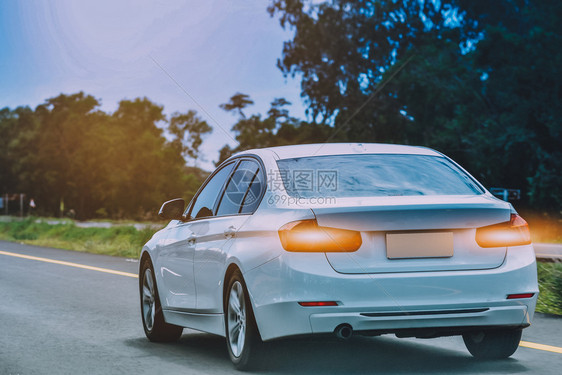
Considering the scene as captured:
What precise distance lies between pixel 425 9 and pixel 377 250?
167ft

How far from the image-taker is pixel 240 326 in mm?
6379

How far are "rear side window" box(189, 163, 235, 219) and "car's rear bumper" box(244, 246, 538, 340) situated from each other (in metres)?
1.83

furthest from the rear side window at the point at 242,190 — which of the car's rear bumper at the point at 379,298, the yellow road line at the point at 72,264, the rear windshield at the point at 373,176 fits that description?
the yellow road line at the point at 72,264

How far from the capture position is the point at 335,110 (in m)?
56.1

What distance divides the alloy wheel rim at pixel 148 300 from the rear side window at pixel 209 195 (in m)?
0.96

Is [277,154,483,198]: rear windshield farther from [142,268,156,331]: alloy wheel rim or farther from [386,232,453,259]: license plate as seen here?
[142,268,156,331]: alloy wheel rim

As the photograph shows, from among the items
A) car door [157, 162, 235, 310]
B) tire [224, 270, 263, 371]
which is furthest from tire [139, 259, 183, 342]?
tire [224, 270, 263, 371]

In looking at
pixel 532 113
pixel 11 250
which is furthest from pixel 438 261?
pixel 532 113

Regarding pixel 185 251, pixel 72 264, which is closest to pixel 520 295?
pixel 185 251

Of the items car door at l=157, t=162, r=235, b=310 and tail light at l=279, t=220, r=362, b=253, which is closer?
tail light at l=279, t=220, r=362, b=253

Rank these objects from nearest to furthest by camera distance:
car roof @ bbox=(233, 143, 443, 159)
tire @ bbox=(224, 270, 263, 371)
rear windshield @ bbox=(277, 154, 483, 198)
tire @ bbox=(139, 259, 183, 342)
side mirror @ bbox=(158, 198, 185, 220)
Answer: tire @ bbox=(224, 270, 263, 371) → rear windshield @ bbox=(277, 154, 483, 198) → car roof @ bbox=(233, 143, 443, 159) → side mirror @ bbox=(158, 198, 185, 220) → tire @ bbox=(139, 259, 183, 342)

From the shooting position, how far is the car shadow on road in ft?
20.8

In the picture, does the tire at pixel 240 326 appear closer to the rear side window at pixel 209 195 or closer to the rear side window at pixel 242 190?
the rear side window at pixel 242 190

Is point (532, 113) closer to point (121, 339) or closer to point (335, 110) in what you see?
point (335, 110)
